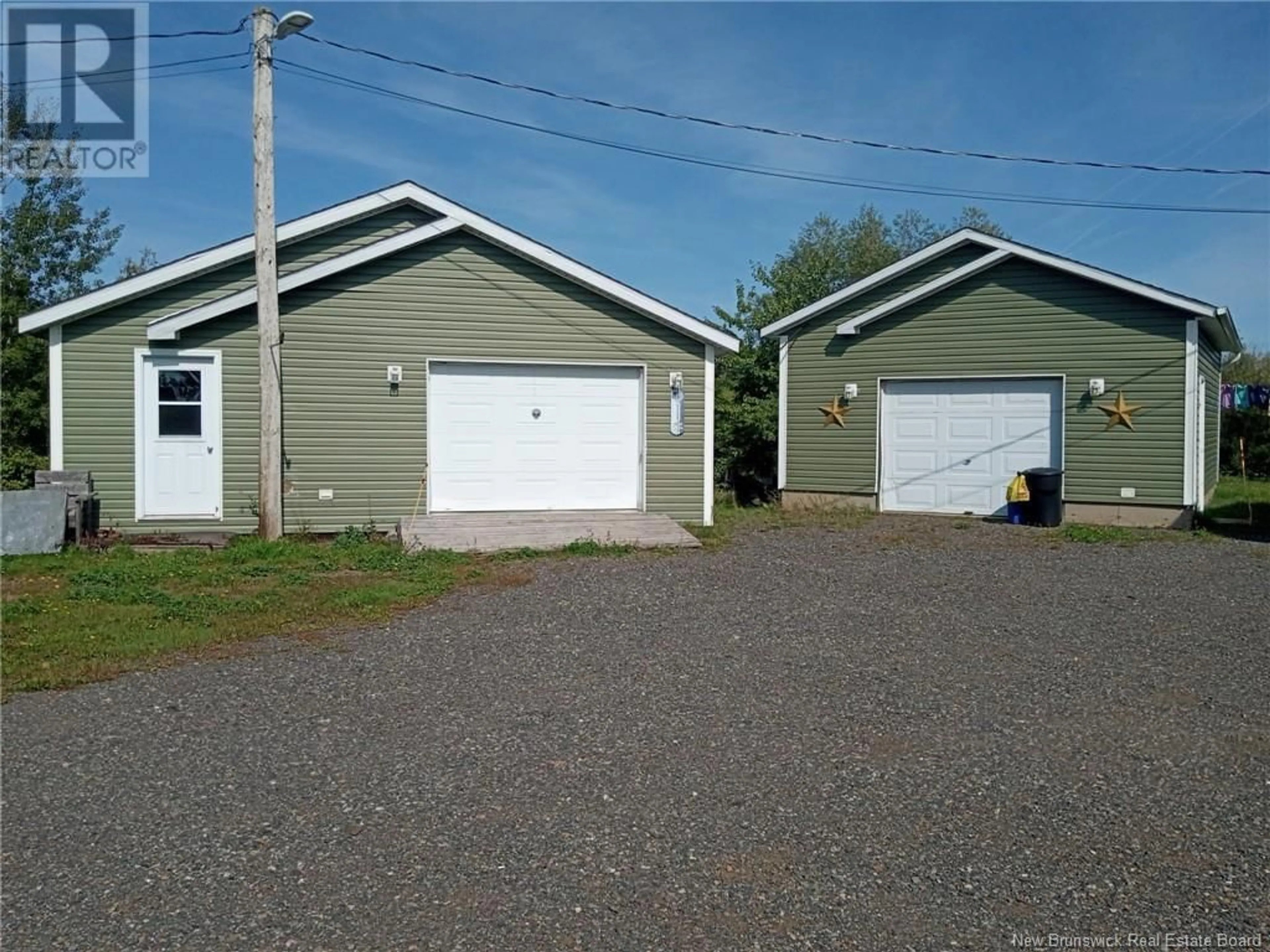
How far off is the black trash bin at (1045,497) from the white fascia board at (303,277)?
8.82m

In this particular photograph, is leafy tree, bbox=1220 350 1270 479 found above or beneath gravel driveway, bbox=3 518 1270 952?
above

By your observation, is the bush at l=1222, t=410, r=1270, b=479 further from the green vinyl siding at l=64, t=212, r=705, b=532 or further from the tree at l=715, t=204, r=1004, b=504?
the green vinyl siding at l=64, t=212, r=705, b=532

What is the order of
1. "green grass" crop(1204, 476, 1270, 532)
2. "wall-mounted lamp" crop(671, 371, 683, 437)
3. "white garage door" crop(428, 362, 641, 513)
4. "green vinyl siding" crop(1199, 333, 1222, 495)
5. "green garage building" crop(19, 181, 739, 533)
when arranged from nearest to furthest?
"green garage building" crop(19, 181, 739, 533), "white garage door" crop(428, 362, 641, 513), "wall-mounted lamp" crop(671, 371, 683, 437), "green grass" crop(1204, 476, 1270, 532), "green vinyl siding" crop(1199, 333, 1222, 495)

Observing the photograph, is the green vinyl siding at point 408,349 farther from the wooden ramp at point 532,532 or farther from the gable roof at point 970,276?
the gable roof at point 970,276

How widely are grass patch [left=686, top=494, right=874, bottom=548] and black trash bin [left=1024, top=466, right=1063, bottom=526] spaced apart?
2.38m

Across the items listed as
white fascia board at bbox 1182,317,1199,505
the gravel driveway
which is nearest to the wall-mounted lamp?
the gravel driveway

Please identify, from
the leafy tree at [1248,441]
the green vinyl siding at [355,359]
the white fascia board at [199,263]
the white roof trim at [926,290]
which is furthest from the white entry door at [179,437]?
the leafy tree at [1248,441]

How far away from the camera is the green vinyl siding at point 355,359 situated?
1259 cm

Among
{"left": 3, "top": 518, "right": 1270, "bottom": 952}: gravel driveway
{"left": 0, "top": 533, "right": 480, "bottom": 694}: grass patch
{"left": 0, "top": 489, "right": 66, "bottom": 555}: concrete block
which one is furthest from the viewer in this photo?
{"left": 0, "top": 489, "right": 66, "bottom": 555}: concrete block

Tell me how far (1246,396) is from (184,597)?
62.5 feet

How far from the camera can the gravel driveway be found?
11.1ft

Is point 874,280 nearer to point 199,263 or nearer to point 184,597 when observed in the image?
point 199,263

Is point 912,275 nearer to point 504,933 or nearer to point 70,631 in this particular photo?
point 70,631

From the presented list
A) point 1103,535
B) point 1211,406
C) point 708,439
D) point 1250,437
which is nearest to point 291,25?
point 708,439
